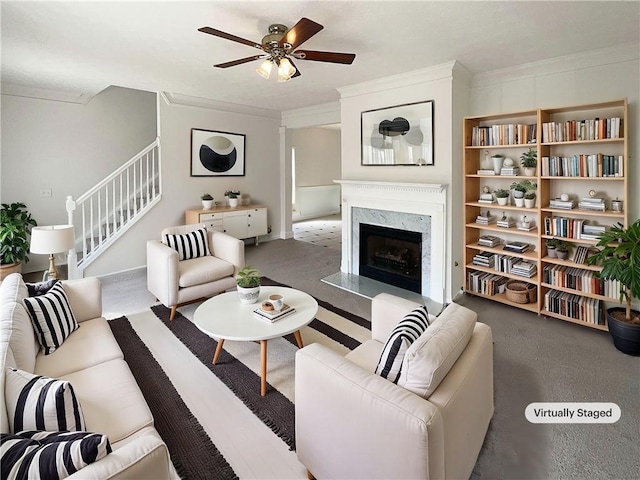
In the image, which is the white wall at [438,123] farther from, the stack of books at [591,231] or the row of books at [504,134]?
the stack of books at [591,231]

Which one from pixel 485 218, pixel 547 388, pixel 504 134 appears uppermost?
pixel 504 134

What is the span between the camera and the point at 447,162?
12.7ft

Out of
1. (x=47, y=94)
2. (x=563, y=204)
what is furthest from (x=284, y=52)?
(x=47, y=94)

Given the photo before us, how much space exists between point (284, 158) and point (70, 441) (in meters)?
6.49

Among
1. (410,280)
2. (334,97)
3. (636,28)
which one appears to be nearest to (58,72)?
(334,97)

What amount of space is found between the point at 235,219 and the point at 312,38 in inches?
148

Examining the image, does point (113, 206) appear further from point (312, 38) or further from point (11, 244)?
point (312, 38)

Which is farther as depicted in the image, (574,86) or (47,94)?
(47,94)

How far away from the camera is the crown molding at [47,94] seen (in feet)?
15.4

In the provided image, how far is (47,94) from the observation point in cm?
498

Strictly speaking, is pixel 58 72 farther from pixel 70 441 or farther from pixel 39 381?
pixel 70 441

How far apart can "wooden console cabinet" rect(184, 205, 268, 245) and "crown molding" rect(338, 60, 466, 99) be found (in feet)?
8.79

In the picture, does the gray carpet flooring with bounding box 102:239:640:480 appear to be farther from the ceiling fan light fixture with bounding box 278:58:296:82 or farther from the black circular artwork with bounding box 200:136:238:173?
the black circular artwork with bounding box 200:136:238:173

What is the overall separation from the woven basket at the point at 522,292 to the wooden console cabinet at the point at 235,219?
14.0 feet
